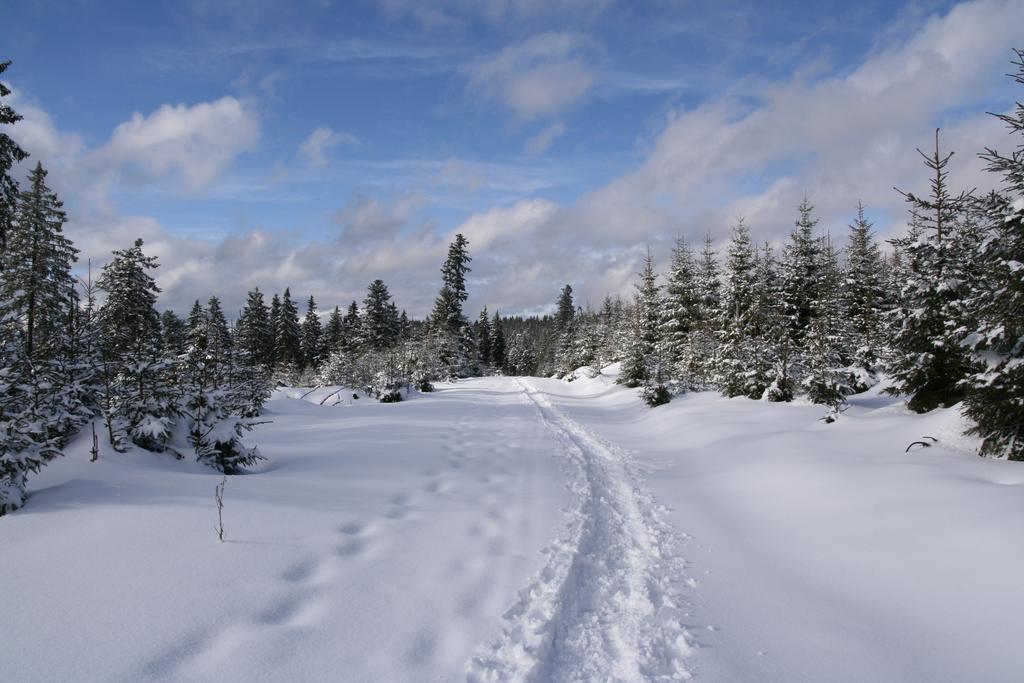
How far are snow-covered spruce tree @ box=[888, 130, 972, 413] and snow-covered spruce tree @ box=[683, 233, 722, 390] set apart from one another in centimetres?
1009

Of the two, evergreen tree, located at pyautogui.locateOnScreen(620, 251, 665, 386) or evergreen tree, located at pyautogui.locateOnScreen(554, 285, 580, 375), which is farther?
evergreen tree, located at pyautogui.locateOnScreen(554, 285, 580, 375)

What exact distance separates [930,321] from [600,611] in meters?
12.6

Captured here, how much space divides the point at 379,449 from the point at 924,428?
1095 centimetres

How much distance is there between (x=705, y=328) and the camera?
2864cm

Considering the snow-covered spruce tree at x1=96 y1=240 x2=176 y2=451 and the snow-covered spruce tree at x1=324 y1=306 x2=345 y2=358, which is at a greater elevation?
the snow-covered spruce tree at x1=324 y1=306 x2=345 y2=358

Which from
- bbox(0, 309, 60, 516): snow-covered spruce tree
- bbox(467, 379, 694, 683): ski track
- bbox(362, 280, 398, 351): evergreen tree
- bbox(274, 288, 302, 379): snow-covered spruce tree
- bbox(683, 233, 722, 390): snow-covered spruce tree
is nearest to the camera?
bbox(467, 379, 694, 683): ski track

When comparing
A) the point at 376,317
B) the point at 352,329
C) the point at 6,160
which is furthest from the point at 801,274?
the point at 352,329

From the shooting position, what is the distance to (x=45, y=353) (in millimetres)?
7988

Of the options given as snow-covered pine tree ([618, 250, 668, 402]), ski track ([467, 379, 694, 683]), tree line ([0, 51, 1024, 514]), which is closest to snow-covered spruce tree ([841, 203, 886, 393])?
tree line ([0, 51, 1024, 514])

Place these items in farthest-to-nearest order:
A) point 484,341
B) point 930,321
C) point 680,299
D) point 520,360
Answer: point 520,360, point 484,341, point 680,299, point 930,321

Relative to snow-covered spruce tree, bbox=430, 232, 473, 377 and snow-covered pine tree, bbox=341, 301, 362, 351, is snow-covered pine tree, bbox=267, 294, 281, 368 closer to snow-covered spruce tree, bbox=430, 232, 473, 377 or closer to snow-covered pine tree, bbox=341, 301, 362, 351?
snow-covered pine tree, bbox=341, 301, 362, 351

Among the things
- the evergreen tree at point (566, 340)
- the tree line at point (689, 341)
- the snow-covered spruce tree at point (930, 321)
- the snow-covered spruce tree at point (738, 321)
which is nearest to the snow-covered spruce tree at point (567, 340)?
the evergreen tree at point (566, 340)

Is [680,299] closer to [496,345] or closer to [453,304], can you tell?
[453,304]

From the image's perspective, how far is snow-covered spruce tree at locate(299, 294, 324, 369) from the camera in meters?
61.3
